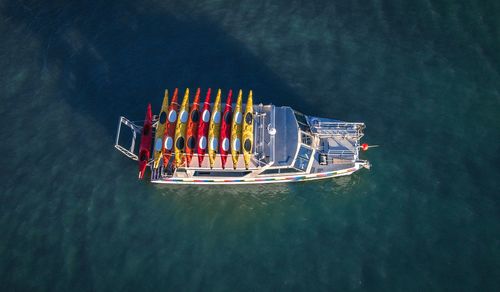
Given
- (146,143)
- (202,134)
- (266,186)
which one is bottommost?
(266,186)

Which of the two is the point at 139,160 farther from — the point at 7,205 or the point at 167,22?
the point at 167,22

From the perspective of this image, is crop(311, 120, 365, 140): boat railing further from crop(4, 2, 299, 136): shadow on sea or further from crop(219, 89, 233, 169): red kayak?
Answer: crop(219, 89, 233, 169): red kayak

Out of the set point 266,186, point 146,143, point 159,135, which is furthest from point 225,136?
point 146,143

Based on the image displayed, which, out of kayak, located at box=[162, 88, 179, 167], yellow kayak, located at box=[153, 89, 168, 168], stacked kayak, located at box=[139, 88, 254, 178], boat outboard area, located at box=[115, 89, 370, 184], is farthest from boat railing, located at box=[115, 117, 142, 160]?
kayak, located at box=[162, 88, 179, 167]

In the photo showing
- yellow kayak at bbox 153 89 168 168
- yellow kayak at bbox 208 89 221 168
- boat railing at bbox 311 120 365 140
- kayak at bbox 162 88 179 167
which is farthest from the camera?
boat railing at bbox 311 120 365 140

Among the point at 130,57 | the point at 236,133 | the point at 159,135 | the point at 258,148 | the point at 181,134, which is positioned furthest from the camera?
the point at 130,57

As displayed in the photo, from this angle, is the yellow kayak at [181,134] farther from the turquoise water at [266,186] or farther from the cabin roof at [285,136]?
the cabin roof at [285,136]

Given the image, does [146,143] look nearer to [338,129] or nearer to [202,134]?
[202,134]

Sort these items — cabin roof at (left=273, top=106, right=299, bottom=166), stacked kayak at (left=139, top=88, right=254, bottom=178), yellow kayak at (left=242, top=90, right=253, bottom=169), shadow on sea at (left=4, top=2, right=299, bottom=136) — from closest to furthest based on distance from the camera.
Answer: yellow kayak at (left=242, top=90, right=253, bottom=169) < stacked kayak at (left=139, top=88, right=254, bottom=178) < cabin roof at (left=273, top=106, right=299, bottom=166) < shadow on sea at (left=4, top=2, right=299, bottom=136)

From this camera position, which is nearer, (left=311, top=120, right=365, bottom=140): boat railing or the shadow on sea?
(left=311, top=120, right=365, bottom=140): boat railing
